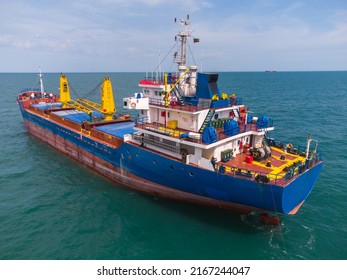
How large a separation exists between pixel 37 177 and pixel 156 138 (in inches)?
546

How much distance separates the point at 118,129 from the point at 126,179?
22.9 ft

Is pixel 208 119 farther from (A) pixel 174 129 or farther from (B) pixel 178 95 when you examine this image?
(B) pixel 178 95

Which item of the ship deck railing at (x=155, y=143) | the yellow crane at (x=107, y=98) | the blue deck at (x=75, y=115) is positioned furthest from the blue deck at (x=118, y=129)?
the blue deck at (x=75, y=115)

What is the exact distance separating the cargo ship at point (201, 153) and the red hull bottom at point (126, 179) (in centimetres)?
9

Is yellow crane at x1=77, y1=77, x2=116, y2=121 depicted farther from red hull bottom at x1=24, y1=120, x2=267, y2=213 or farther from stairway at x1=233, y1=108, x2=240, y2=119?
stairway at x1=233, y1=108, x2=240, y2=119

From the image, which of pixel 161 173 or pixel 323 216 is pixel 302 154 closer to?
pixel 323 216

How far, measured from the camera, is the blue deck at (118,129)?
26.6 meters

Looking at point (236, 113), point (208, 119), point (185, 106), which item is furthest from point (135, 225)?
point (236, 113)

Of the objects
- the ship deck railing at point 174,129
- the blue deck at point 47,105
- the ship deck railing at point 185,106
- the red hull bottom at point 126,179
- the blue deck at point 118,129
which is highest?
the ship deck railing at point 185,106

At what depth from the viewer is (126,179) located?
78.2ft

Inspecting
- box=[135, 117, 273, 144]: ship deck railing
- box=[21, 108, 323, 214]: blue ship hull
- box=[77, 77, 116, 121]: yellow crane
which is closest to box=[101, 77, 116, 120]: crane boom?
box=[77, 77, 116, 121]: yellow crane

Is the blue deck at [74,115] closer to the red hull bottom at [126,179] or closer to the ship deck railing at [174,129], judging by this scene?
the red hull bottom at [126,179]

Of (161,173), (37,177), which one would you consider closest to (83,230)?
(161,173)

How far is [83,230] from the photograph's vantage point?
58.2 feet
